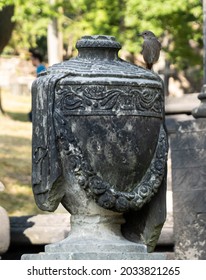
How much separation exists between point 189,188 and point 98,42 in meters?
3.89

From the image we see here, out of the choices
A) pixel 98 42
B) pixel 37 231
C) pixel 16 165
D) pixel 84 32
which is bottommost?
pixel 84 32

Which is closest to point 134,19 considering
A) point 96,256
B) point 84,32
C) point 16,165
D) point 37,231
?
point 84,32

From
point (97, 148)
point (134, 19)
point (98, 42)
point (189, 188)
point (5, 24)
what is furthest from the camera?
point (134, 19)

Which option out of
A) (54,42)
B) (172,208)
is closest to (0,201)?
(172,208)

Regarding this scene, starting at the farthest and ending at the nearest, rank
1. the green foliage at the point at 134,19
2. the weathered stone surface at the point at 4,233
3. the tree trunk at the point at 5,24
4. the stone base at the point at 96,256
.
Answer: the green foliage at the point at 134,19
the tree trunk at the point at 5,24
the weathered stone surface at the point at 4,233
the stone base at the point at 96,256

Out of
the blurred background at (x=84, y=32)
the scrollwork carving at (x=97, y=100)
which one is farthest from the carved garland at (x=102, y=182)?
the blurred background at (x=84, y=32)

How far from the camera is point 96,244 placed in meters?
9.80

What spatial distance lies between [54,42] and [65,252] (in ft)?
123

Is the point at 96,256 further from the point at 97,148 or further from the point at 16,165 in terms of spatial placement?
the point at 16,165

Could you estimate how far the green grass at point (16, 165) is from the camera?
66.8 ft

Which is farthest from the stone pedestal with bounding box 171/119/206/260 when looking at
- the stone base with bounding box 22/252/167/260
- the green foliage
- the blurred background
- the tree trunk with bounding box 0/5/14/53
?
the tree trunk with bounding box 0/5/14/53

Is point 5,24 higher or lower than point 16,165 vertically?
higher

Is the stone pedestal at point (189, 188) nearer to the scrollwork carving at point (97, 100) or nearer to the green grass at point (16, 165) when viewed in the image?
the scrollwork carving at point (97, 100)

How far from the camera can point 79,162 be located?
977cm
